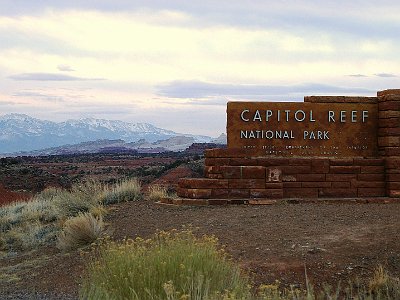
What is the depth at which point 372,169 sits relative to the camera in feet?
50.8

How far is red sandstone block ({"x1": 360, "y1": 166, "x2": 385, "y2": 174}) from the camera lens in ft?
50.7

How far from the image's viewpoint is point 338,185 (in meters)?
15.4

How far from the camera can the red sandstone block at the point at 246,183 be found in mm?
14898

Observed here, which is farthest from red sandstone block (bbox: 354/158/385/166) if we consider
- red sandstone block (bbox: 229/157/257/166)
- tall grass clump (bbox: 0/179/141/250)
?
tall grass clump (bbox: 0/179/141/250)

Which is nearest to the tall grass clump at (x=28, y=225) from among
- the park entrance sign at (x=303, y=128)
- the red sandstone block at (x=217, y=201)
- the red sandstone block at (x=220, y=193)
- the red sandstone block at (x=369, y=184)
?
the red sandstone block at (x=217, y=201)

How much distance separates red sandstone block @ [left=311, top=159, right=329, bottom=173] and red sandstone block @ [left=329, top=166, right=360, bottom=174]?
0.13m

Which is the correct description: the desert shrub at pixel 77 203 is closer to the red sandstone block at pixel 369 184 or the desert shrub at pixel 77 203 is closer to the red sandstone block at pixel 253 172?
the red sandstone block at pixel 253 172

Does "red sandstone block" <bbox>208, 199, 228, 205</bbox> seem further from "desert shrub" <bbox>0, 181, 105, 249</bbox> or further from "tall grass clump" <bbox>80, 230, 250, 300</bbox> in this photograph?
"tall grass clump" <bbox>80, 230, 250, 300</bbox>

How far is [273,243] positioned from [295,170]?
15.6ft

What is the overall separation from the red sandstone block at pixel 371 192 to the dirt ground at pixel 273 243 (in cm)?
86

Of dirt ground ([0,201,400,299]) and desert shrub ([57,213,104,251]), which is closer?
dirt ground ([0,201,400,299])

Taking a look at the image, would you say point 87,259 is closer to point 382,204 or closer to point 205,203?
point 205,203

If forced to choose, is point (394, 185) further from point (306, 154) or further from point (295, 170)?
point (295, 170)

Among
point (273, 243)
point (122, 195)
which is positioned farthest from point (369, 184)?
point (122, 195)
